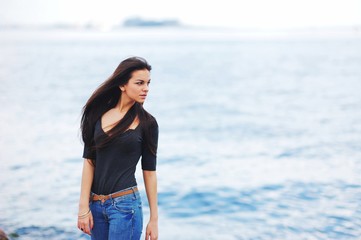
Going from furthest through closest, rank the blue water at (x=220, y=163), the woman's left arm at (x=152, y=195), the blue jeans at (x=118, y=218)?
the blue water at (x=220, y=163)
the woman's left arm at (x=152, y=195)
the blue jeans at (x=118, y=218)

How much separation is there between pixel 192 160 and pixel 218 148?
7.91 feet

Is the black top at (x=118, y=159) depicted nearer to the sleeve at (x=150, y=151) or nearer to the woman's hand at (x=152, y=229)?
the sleeve at (x=150, y=151)

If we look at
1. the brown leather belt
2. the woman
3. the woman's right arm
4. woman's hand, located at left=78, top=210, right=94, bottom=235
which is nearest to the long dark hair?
the woman

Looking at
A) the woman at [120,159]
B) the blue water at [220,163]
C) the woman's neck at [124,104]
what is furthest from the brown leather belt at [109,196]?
the blue water at [220,163]

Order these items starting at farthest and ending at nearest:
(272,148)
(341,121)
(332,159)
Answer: (341,121)
(272,148)
(332,159)

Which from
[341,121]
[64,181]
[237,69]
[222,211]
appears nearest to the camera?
[222,211]

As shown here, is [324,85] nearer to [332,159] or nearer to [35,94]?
[35,94]

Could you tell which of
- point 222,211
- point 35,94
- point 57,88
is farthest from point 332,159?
point 57,88

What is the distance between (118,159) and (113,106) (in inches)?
18.1

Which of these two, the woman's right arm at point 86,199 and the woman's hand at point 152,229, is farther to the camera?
the woman's hand at point 152,229

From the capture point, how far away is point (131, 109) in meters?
4.21

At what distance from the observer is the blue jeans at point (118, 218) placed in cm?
402

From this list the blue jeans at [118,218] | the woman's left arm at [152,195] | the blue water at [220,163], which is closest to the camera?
the blue jeans at [118,218]

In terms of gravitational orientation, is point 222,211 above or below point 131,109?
below
